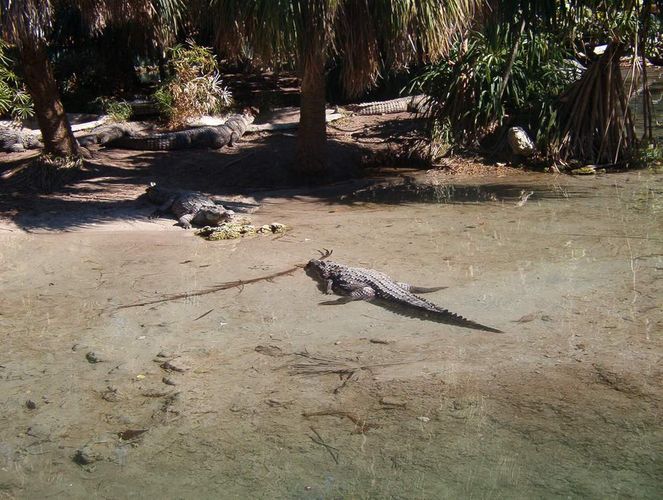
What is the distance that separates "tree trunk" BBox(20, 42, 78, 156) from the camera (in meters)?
9.48

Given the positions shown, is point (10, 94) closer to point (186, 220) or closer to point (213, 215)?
point (186, 220)

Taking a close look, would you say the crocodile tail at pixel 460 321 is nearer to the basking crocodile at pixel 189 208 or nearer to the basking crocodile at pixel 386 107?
the basking crocodile at pixel 189 208

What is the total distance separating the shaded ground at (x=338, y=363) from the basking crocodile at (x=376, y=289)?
0.11 meters

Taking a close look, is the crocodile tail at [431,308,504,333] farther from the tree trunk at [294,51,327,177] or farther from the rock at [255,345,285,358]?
the tree trunk at [294,51,327,177]

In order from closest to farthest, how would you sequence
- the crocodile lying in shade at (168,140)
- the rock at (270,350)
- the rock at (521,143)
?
the rock at (270,350) → the rock at (521,143) → the crocodile lying in shade at (168,140)

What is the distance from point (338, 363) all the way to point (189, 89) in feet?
34.7

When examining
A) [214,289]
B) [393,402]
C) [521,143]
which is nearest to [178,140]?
[521,143]

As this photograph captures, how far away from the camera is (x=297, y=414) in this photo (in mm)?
4031

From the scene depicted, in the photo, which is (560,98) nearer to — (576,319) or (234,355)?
(576,319)

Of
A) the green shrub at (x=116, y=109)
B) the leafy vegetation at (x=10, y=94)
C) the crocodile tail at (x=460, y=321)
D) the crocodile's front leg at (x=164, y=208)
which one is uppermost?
the leafy vegetation at (x=10, y=94)

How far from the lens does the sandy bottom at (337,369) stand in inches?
138

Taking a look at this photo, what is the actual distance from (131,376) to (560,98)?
28.8 ft

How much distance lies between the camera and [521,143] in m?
11.0

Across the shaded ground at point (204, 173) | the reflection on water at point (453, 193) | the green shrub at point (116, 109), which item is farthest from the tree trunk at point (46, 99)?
the reflection on water at point (453, 193)
